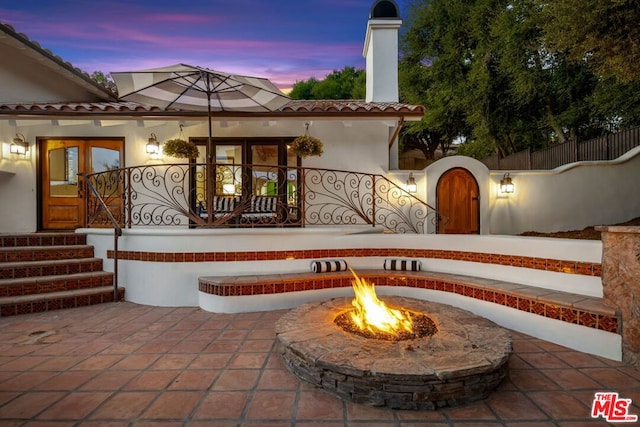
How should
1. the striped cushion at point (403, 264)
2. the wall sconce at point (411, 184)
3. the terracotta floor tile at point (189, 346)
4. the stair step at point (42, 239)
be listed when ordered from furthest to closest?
the wall sconce at point (411, 184) → the stair step at point (42, 239) → the striped cushion at point (403, 264) → the terracotta floor tile at point (189, 346)

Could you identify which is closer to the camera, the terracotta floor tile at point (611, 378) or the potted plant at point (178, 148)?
the terracotta floor tile at point (611, 378)

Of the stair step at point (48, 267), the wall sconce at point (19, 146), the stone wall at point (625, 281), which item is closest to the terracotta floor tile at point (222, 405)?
the stone wall at point (625, 281)

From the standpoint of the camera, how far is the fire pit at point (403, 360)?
6.61 feet

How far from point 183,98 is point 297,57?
45.2 feet

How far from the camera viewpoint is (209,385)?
229 centimetres

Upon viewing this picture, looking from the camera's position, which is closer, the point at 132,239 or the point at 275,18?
the point at 132,239

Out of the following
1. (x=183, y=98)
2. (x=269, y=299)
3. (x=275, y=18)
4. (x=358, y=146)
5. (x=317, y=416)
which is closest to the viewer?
(x=317, y=416)

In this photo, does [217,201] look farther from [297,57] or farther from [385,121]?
[297,57]

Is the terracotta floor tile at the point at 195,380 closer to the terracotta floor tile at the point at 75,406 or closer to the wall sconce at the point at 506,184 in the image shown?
the terracotta floor tile at the point at 75,406

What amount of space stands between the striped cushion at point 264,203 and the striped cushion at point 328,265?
227 centimetres

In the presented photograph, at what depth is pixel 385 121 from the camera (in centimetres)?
632

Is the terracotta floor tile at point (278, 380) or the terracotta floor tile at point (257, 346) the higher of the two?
the terracotta floor tile at point (278, 380)

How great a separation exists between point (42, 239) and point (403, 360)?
6104mm

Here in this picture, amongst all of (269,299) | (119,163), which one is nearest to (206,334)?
(269,299)
